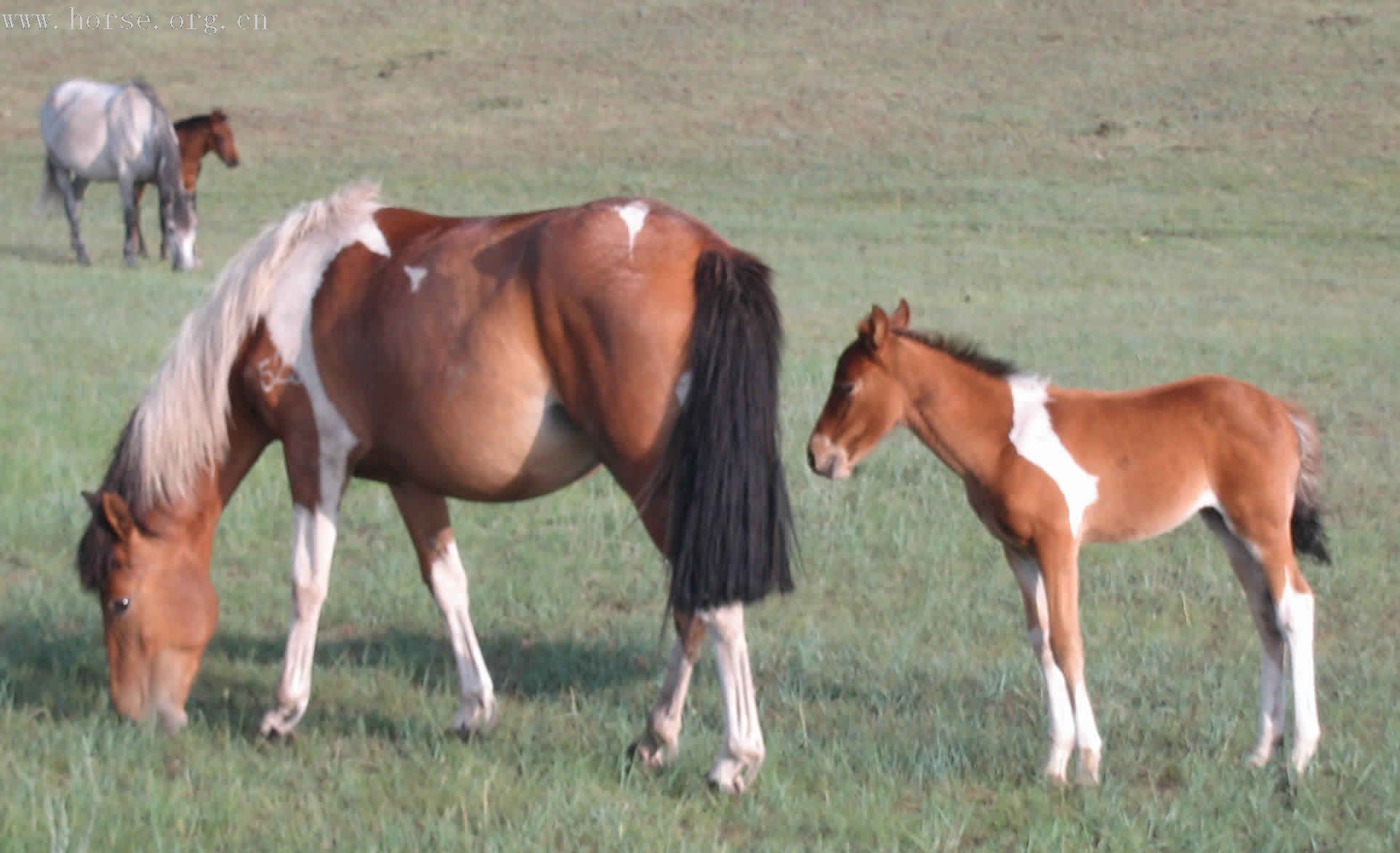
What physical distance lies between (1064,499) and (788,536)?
860 millimetres

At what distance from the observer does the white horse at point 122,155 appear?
62.5 feet

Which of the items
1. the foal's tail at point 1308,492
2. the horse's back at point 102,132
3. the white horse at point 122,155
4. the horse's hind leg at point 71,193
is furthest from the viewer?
the horse's back at point 102,132

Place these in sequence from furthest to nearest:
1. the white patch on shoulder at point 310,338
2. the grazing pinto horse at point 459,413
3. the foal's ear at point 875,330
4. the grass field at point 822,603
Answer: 1. the white patch on shoulder at point 310,338
2. the foal's ear at point 875,330
3. the grazing pinto horse at point 459,413
4. the grass field at point 822,603

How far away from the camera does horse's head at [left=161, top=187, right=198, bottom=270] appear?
1892 centimetres

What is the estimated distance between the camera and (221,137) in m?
21.0

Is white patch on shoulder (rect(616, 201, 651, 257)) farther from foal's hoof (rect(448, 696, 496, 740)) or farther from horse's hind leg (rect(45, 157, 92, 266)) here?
horse's hind leg (rect(45, 157, 92, 266))

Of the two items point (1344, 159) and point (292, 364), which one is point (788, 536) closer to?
point (292, 364)

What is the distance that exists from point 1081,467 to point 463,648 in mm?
2057

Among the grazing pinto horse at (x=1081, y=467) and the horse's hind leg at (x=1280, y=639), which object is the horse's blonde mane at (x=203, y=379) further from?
the horse's hind leg at (x=1280, y=639)

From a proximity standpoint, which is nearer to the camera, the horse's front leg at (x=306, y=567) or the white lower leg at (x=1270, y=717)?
the white lower leg at (x=1270, y=717)

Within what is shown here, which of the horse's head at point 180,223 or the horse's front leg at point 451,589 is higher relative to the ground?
the horse's front leg at point 451,589

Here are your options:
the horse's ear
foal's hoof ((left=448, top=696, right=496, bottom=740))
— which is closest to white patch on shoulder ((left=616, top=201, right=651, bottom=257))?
the horse's ear

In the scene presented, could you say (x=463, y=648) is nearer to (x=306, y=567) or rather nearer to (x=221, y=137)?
(x=306, y=567)

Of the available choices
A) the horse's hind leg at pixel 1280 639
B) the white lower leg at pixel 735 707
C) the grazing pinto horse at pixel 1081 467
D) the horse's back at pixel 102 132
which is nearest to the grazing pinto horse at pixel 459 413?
the white lower leg at pixel 735 707
